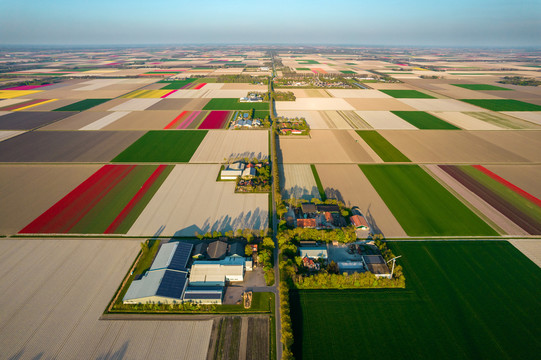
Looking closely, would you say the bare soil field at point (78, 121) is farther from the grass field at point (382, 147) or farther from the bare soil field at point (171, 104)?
the grass field at point (382, 147)

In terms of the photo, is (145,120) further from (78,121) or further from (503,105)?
(503,105)

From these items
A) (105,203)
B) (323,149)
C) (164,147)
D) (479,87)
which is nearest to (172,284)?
(105,203)

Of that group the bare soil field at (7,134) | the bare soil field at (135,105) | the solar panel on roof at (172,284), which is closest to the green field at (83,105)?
the bare soil field at (135,105)

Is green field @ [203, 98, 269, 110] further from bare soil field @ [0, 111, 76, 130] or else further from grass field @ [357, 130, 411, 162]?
bare soil field @ [0, 111, 76, 130]

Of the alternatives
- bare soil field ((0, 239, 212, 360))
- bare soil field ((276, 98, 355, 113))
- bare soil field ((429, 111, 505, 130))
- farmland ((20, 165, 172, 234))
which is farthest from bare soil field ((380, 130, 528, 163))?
farmland ((20, 165, 172, 234))

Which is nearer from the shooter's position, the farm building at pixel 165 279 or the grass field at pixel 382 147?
the farm building at pixel 165 279

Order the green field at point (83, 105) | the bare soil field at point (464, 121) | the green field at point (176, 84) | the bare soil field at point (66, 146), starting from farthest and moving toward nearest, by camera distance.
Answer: the green field at point (176, 84), the green field at point (83, 105), the bare soil field at point (464, 121), the bare soil field at point (66, 146)
